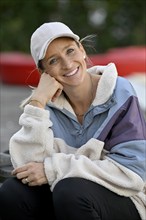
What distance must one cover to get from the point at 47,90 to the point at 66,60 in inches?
7.1

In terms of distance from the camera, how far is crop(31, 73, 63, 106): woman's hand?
9.61 ft

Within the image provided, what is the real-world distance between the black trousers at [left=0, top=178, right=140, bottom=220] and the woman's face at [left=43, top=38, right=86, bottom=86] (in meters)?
0.48

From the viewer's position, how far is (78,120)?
116 inches

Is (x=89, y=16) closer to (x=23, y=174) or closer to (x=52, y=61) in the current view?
(x=52, y=61)

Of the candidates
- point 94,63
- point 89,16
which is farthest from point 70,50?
point 89,16

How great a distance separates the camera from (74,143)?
293 cm

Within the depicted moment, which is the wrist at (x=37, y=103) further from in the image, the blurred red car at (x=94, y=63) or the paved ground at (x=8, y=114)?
the blurred red car at (x=94, y=63)

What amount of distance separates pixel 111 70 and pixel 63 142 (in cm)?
39

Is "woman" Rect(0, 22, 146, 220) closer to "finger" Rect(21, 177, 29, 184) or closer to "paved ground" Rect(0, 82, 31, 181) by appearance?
"finger" Rect(21, 177, 29, 184)

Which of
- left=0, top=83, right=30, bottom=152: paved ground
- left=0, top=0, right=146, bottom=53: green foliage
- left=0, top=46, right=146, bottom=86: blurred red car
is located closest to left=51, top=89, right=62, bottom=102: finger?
left=0, top=83, right=30, bottom=152: paved ground

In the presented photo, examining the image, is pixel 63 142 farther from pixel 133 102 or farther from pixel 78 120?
pixel 133 102

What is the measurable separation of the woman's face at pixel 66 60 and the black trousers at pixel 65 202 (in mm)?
484

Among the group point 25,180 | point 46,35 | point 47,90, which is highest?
point 46,35

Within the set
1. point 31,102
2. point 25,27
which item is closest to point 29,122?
point 31,102
